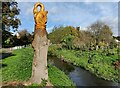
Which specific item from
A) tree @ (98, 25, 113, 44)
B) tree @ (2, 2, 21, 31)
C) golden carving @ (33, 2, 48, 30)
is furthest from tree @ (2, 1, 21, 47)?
tree @ (98, 25, 113, 44)

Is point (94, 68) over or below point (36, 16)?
below

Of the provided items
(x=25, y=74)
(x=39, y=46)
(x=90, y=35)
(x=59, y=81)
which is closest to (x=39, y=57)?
(x=39, y=46)

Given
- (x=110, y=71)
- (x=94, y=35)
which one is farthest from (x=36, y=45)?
(x=94, y=35)

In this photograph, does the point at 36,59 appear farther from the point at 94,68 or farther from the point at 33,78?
the point at 94,68

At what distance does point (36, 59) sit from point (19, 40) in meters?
66.3

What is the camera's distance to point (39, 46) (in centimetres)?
1362

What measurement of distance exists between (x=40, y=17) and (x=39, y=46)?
63.1 inches

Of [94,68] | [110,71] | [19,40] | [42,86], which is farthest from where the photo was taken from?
[19,40]

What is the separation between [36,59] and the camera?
13.6 meters

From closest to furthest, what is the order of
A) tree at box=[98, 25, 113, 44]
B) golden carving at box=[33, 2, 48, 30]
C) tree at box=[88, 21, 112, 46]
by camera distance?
golden carving at box=[33, 2, 48, 30] → tree at box=[98, 25, 113, 44] → tree at box=[88, 21, 112, 46]

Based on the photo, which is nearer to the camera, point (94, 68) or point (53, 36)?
point (94, 68)

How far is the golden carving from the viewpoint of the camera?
1338cm

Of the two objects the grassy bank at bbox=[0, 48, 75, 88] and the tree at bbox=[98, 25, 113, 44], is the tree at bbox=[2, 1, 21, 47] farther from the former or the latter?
the tree at bbox=[98, 25, 113, 44]

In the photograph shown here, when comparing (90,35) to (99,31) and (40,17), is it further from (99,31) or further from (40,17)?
(40,17)
